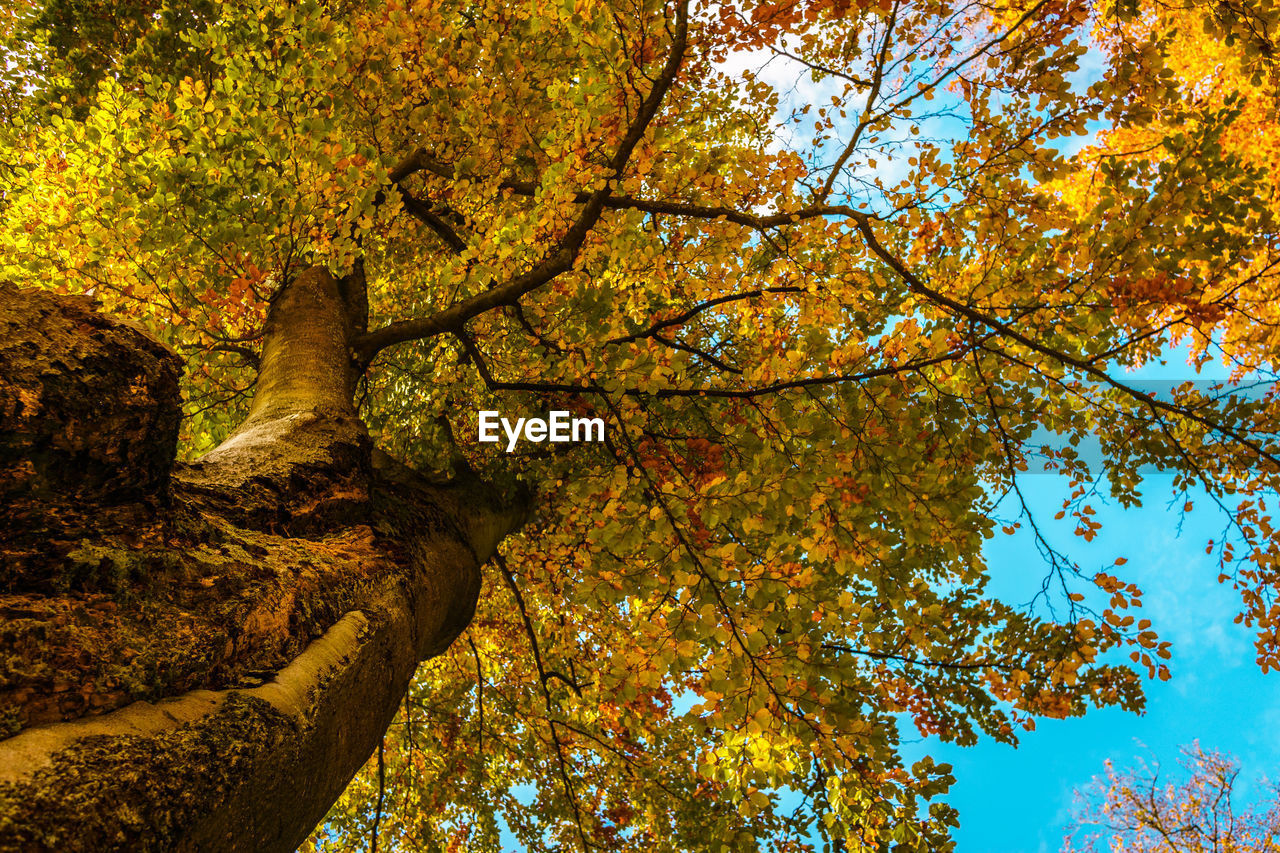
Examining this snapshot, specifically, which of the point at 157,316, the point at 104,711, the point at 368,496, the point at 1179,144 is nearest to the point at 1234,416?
the point at 1179,144

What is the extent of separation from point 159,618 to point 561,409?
11.2 ft

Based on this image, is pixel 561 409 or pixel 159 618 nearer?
pixel 159 618

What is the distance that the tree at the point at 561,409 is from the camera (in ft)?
5.18

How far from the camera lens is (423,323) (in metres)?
3.95

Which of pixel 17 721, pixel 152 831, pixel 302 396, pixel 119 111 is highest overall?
pixel 119 111

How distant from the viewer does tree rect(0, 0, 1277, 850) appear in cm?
158

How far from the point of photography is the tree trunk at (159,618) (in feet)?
3.75

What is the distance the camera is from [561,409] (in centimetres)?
481

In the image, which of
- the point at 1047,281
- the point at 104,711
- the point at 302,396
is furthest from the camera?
the point at 1047,281

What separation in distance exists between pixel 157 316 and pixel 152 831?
4618 millimetres

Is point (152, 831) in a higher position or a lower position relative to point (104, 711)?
lower

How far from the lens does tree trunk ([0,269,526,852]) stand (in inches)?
44.9

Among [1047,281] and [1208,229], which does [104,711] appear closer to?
[1047,281]

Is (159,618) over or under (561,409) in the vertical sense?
under
